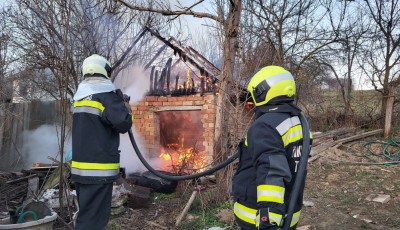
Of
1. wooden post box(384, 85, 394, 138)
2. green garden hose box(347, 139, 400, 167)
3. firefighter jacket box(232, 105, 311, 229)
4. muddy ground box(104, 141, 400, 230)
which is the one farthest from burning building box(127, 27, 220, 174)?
wooden post box(384, 85, 394, 138)

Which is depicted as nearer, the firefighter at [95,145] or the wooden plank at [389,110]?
the firefighter at [95,145]

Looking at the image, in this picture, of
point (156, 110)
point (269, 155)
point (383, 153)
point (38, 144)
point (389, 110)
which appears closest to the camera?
point (269, 155)

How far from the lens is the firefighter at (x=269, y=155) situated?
5.52ft

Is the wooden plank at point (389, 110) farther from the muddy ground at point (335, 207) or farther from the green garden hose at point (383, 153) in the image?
the muddy ground at point (335, 207)

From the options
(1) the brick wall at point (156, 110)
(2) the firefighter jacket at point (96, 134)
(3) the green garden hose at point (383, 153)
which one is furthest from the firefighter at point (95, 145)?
(3) the green garden hose at point (383, 153)

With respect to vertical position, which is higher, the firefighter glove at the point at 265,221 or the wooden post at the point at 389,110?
the wooden post at the point at 389,110

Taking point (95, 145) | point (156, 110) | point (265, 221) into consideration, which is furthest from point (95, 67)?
point (156, 110)

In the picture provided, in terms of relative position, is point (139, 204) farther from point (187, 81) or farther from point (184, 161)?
Result: point (187, 81)

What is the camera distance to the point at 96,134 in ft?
9.89

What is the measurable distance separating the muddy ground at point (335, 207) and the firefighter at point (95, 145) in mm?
1458

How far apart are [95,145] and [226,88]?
2507 millimetres

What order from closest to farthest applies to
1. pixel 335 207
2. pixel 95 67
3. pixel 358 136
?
1. pixel 95 67
2. pixel 335 207
3. pixel 358 136

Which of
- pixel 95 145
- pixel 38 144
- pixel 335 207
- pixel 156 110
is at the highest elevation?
pixel 156 110

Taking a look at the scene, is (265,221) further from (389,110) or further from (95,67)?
(389,110)
